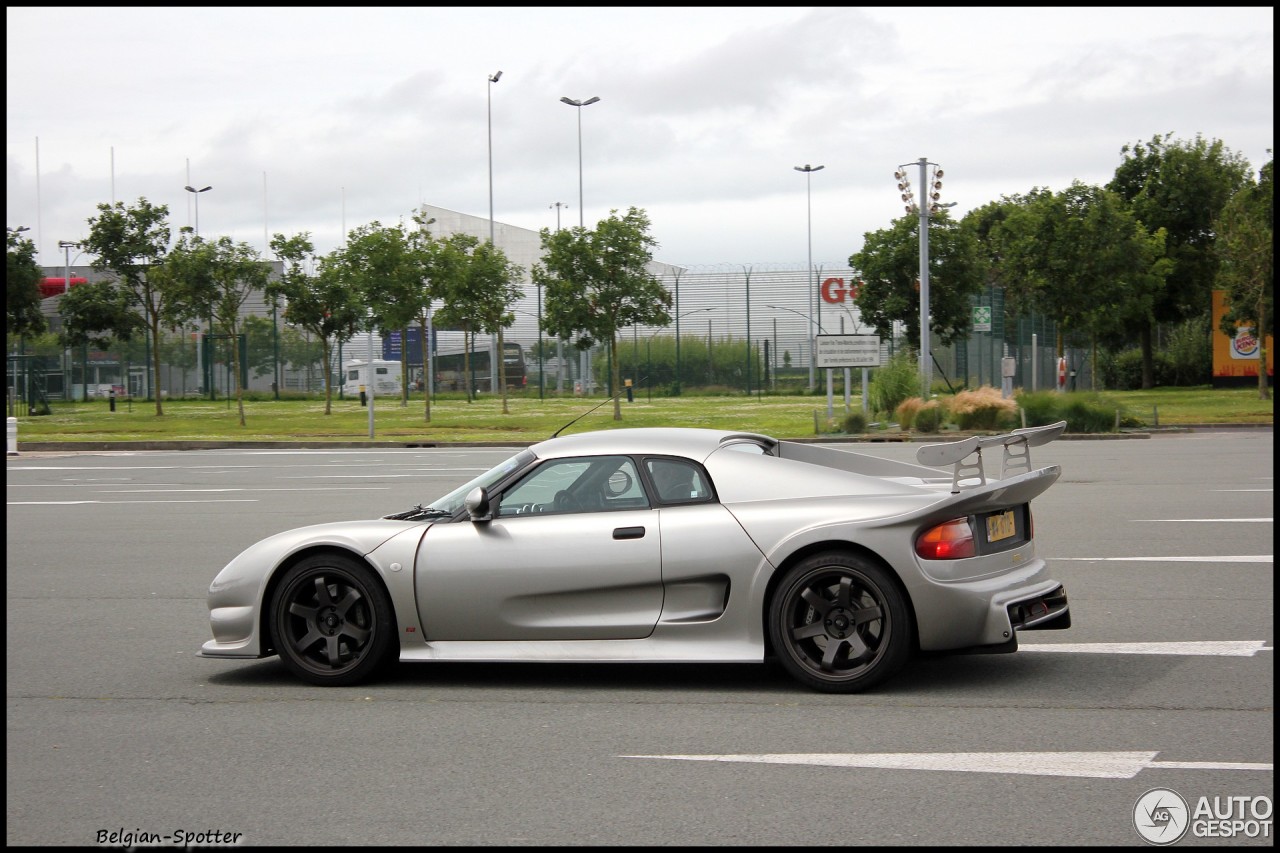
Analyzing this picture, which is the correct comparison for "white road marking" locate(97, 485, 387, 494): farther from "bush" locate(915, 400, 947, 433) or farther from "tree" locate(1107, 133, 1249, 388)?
"tree" locate(1107, 133, 1249, 388)

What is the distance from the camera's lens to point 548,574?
257 inches

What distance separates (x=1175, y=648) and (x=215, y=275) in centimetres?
3519

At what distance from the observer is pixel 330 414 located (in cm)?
4581

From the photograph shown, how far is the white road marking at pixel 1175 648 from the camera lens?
7082mm

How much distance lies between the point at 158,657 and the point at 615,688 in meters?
2.80

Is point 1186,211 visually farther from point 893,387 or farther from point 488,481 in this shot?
point 488,481

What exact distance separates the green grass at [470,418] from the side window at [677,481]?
21.9m

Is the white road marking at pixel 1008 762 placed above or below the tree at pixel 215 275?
below

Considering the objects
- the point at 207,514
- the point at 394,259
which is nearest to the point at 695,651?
the point at 207,514

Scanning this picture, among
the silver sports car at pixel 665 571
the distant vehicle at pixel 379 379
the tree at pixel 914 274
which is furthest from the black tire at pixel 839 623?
the distant vehicle at pixel 379 379

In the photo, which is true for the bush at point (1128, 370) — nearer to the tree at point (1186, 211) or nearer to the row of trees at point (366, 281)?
the tree at point (1186, 211)

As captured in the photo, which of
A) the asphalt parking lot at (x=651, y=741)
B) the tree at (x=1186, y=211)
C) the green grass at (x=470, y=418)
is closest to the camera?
the asphalt parking lot at (x=651, y=741)

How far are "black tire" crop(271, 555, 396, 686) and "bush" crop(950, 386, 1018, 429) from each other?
24.9 metres

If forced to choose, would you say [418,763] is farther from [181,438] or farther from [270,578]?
[181,438]
